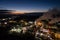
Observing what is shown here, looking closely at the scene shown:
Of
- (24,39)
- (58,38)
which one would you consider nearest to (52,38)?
(58,38)

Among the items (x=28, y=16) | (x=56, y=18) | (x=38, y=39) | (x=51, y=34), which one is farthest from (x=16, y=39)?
(x=28, y=16)

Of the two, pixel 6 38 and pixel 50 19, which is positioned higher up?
pixel 50 19

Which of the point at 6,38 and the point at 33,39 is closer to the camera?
the point at 33,39

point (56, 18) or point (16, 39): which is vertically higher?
point (56, 18)

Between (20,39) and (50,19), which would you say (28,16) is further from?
(20,39)

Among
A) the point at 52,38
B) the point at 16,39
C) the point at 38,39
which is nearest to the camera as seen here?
the point at 52,38

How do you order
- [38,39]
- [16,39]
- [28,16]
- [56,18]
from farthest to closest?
[28,16] → [56,18] → [16,39] → [38,39]

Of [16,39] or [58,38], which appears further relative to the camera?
[16,39]

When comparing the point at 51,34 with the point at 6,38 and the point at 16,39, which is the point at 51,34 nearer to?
the point at 16,39

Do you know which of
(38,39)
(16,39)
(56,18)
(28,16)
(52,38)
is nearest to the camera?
(52,38)

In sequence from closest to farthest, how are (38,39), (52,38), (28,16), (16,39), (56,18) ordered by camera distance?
(52,38) → (38,39) → (16,39) → (56,18) → (28,16)
